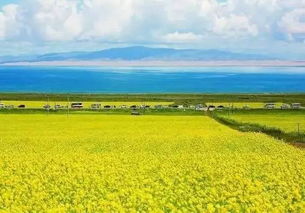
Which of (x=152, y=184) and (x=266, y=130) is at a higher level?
(x=152, y=184)

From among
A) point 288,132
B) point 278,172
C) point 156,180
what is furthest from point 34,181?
point 288,132

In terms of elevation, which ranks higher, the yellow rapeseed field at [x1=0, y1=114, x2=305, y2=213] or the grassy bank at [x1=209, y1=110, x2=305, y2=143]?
the yellow rapeseed field at [x1=0, y1=114, x2=305, y2=213]

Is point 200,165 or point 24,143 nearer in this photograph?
point 200,165

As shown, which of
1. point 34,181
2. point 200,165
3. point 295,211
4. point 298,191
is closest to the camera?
point 295,211

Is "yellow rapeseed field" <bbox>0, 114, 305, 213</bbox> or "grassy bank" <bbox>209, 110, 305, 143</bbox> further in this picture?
"grassy bank" <bbox>209, 110, 305, 143</bbox>

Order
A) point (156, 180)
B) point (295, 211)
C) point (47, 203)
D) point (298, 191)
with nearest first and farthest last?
point (295, 211) < point (47, 203) < point (298, 191) < point (156, 180)

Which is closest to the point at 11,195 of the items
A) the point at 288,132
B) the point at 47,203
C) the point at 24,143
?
the point at 47,203

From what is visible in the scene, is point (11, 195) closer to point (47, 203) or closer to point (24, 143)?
point (47, 203)

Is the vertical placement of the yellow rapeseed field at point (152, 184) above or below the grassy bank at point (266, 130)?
above

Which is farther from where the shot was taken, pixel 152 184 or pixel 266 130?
pixel 266 130

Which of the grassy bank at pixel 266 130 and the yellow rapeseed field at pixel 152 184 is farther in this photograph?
the grassy bank at pixel 266 130
